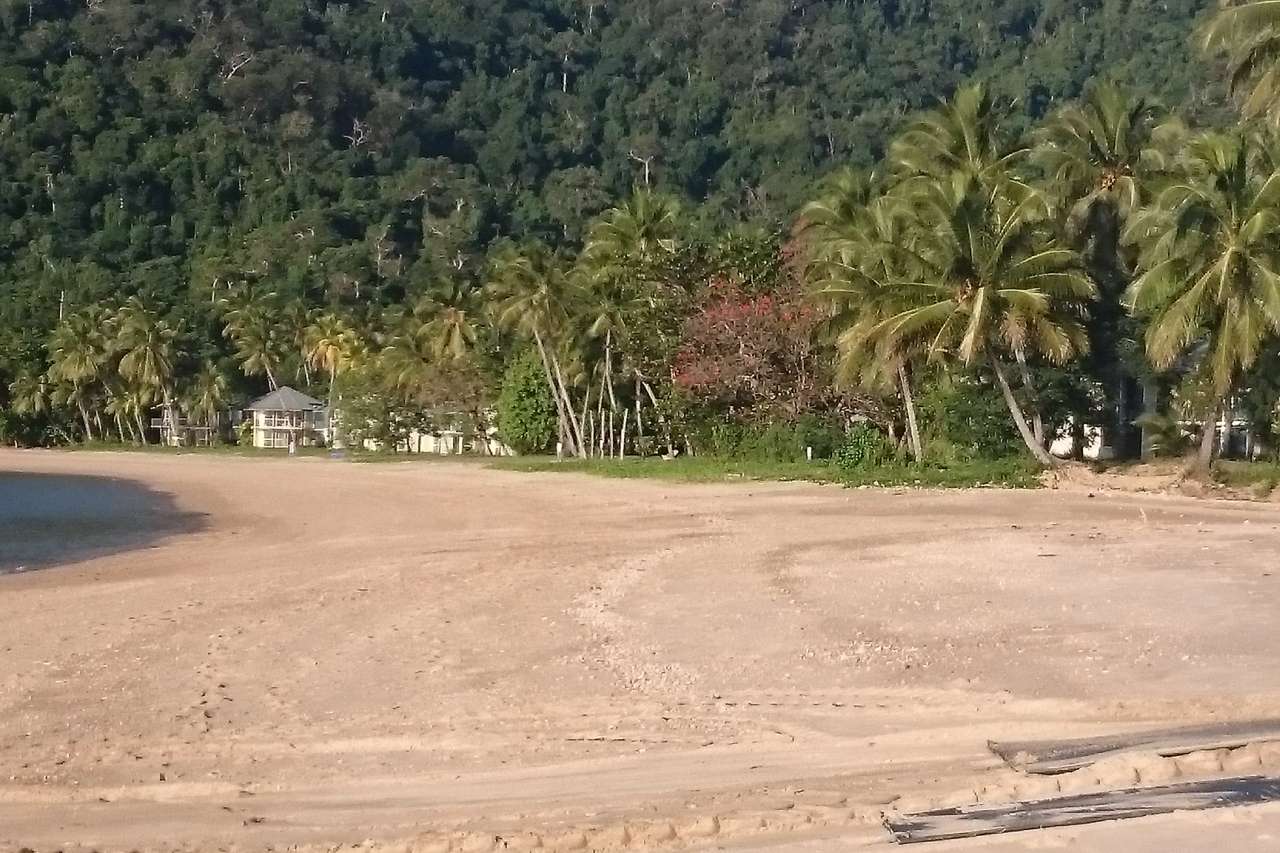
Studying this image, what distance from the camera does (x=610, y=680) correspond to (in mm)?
8828

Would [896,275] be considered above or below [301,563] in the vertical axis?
above

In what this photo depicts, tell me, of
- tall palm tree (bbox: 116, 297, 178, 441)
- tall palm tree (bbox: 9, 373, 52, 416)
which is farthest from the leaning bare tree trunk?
tall palm tree (bbox: 9, 373, 52, 416)

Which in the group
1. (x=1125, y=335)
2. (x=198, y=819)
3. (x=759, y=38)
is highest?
(x=759, y=38)

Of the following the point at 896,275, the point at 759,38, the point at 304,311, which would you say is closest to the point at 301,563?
the point at 896,275

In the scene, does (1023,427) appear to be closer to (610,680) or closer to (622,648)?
(622,648)

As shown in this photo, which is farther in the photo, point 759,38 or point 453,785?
point 759,38

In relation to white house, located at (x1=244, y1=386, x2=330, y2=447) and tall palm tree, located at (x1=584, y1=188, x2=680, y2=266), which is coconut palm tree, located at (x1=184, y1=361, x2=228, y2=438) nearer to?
white house, located at (x1=244, y1=386, x2=330, y2=447)

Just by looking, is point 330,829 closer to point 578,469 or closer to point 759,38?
point 578,469

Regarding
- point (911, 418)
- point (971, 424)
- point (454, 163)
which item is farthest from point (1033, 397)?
point (454, 163)

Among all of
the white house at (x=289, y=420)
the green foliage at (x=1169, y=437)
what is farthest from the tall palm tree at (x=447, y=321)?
the green foliage at (x=1169, y=437)

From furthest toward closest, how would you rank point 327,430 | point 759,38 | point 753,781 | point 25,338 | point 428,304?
point 759,38 → point 25,338 → point 327,430 → point 428,304 → point 753,781

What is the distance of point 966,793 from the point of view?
5828 millimetres

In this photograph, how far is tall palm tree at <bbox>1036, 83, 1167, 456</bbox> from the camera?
104 feet

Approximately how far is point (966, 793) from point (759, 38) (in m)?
154
